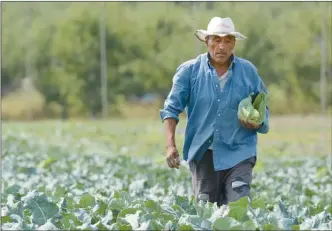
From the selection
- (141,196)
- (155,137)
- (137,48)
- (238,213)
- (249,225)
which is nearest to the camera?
(249,225)

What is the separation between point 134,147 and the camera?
63.2ft

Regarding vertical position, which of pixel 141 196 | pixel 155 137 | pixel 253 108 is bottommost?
pixel 155 137

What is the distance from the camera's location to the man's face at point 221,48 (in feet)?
17.8

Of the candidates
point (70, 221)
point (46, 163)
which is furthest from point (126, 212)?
point (46, 163)

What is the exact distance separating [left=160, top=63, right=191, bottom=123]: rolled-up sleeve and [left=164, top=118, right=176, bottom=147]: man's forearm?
3cm

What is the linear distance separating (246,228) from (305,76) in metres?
33.6

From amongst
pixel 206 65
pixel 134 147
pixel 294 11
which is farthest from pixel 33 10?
pixel 206 65

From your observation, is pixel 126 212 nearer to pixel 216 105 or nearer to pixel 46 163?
pixel 216 105

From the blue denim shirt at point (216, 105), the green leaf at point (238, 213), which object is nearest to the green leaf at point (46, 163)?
the blue denim shirt at point (216, 105)

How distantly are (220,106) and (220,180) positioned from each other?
1.52 ft

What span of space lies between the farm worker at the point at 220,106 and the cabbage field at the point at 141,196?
310 mm

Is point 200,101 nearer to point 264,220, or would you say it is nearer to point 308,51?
point 264,220

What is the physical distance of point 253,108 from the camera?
533cm

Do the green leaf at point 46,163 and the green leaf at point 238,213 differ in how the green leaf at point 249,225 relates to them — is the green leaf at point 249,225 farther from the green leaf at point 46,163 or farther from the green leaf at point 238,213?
the green leaf at point 46,163
